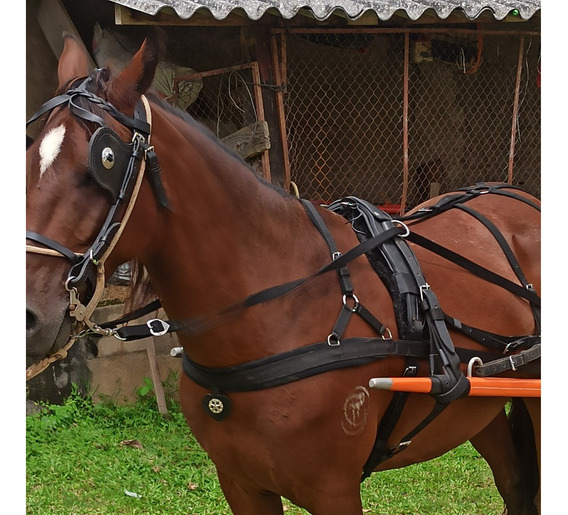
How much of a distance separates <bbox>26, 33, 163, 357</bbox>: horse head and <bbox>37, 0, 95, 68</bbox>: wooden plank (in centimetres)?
365

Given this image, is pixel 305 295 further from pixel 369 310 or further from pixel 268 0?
pixel 268 0

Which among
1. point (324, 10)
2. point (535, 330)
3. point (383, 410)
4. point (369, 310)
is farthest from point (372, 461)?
point (324, 10)

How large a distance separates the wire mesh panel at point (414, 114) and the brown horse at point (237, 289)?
3700mm

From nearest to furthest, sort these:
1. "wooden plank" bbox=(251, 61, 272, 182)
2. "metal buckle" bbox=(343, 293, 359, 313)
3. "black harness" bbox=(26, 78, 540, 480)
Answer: "black harness" bbox=(26, 78, 540, 480)
"metal buckle" bbox=(343, 293, 359, 313)
"wooden plank" bbox=(251, 61, 272, 182)

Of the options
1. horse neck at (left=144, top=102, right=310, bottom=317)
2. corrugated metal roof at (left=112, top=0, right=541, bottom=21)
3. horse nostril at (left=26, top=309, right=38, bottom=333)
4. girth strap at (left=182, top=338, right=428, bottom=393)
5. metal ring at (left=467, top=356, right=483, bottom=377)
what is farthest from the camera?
corrugated metal roof at (left=112, top=0, right=541, bottom=21)

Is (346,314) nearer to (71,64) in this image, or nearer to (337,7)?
(71,64)

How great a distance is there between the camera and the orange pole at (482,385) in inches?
96.4

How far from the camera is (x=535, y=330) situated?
316 cm

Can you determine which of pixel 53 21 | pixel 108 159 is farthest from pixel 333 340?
pixel 53 21

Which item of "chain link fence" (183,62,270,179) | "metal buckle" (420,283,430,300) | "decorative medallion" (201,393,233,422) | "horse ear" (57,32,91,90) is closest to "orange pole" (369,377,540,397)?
"metal buckle" (420,283,430,300)

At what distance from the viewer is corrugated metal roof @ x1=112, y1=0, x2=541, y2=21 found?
4.58m

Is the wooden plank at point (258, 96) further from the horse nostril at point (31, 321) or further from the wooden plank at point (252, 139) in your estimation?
the horse nostril at point (31, 321)

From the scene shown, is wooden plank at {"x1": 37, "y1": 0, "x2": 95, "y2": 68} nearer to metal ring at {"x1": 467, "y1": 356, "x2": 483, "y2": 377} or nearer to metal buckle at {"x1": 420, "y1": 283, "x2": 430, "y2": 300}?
metal buckle at {"x1": 420, "y1": 283, "x2": 430, "y2": 300}

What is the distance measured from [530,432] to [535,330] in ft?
2.70
